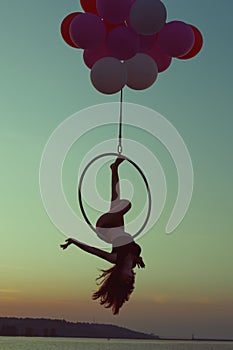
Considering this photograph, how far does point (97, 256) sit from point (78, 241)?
1.04 feet

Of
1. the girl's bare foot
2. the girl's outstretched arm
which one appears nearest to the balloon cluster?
the girl's bare foot

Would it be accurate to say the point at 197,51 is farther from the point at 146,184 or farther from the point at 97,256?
the point at 97,256

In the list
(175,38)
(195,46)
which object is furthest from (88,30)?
(195,46)

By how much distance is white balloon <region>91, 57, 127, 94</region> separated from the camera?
9.08m

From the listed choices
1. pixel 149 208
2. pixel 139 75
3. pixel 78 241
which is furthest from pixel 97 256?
pixel 139 75

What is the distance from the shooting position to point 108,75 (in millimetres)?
9062

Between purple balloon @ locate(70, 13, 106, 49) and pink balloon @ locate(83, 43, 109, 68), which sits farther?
pink balloon @ locate(83, 43, 109, 68)

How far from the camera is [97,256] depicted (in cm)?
943

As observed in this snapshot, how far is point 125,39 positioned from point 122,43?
0.06 m

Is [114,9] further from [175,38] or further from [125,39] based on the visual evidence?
[175,38]

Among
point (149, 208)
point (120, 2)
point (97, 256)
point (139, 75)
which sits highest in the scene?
point (120, 2)

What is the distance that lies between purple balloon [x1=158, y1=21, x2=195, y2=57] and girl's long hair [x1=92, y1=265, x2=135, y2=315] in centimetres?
276

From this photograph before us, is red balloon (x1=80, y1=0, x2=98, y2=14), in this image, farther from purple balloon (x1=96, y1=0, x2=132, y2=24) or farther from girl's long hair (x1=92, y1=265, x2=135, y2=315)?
girl's long hair (x1=92, y1=265, x2=135, y2=315)

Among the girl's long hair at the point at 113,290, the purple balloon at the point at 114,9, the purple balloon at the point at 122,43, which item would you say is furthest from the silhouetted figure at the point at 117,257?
the purple balloon at the point at 114,9
